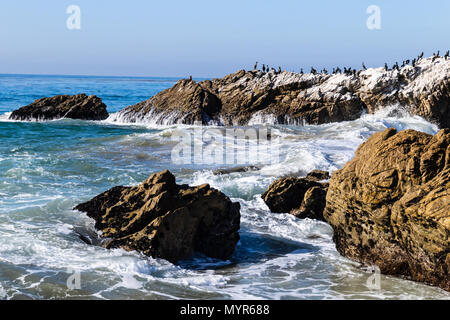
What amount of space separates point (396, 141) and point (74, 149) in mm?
15312

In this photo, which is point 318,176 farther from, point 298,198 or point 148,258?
point 148,258

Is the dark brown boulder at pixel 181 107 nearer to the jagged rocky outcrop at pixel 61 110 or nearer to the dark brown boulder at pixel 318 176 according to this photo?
the jagged rocky outcrop at pixel 61 110

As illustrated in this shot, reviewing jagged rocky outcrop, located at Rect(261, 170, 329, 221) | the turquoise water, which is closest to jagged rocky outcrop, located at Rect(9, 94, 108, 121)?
the turquoise water

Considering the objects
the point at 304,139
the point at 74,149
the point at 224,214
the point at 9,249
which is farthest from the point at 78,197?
the point at 304,139

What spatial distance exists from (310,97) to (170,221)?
22.3 meters

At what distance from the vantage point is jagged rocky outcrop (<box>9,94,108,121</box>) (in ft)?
112

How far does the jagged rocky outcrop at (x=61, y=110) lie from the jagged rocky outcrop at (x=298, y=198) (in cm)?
2457

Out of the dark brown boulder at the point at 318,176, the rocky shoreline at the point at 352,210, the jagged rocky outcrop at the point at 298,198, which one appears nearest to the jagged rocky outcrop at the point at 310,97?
the dark brown boulder at the point at 318,176

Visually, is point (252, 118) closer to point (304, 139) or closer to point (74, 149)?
point (304, 139)

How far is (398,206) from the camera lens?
7.54 meters

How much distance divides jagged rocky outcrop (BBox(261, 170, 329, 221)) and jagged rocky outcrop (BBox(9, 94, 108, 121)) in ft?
80.6

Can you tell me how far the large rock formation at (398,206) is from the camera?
7071 millimetres

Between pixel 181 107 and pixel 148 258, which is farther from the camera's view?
pixel 181 107

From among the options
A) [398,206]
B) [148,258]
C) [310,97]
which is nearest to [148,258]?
[148,258]
